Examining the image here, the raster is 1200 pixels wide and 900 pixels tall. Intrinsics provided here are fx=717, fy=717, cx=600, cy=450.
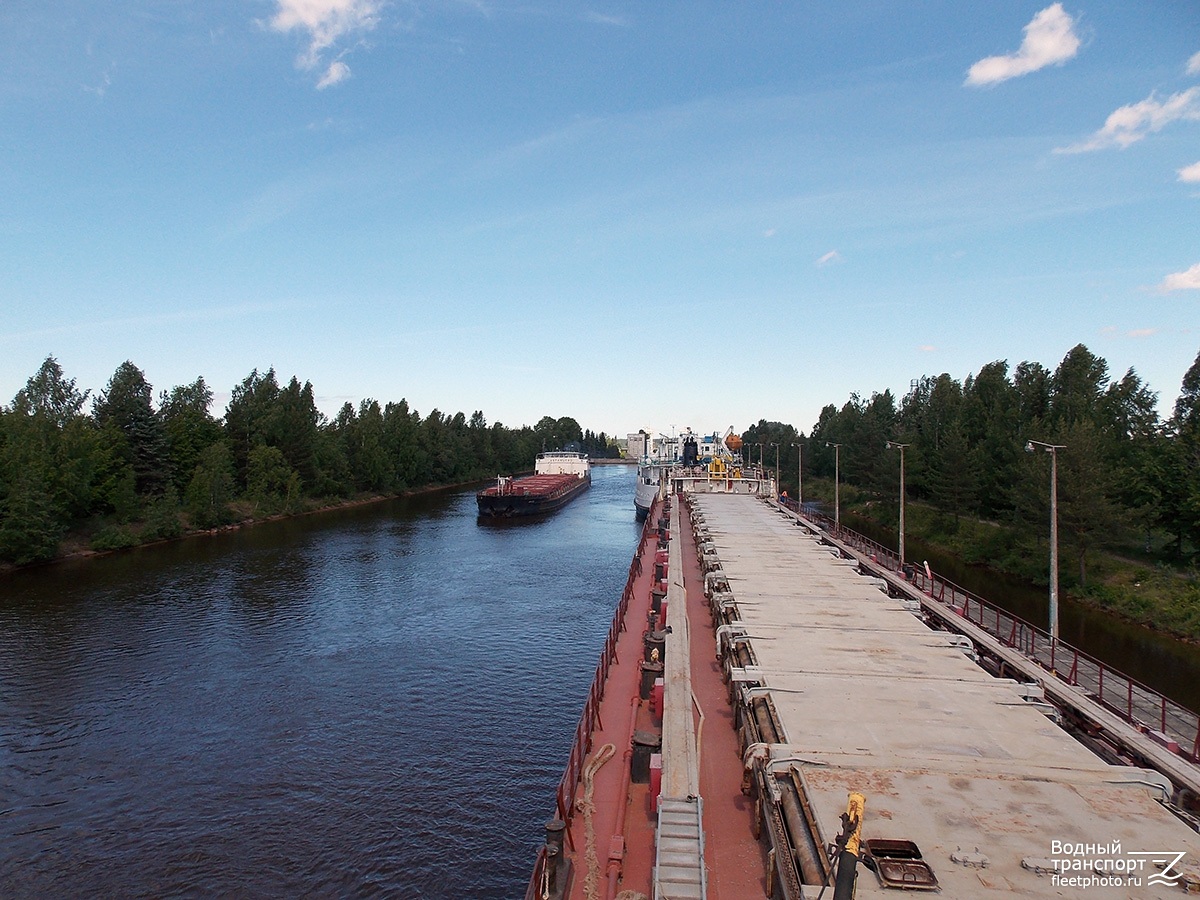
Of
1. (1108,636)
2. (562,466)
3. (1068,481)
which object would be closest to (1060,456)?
(1068,481)

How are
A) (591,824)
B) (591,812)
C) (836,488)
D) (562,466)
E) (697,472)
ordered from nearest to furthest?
(591,824)
(591,812)
(836,488)
(697,472)
(562,466)

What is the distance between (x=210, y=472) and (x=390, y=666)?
44599 millimetres

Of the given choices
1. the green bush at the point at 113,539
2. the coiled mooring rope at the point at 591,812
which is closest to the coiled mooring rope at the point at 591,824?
the coiled mooring rope at the point at 591,812

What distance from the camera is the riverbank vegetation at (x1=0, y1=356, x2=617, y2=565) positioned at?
4356 cm

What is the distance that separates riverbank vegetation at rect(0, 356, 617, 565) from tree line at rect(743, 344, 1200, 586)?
155 feet

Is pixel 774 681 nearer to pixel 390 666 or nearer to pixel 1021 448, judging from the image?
pixel 390 666

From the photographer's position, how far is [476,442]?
430ft

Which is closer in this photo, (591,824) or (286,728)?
(591,824)

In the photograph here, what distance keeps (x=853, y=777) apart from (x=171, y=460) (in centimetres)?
6801

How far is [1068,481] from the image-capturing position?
32969mm

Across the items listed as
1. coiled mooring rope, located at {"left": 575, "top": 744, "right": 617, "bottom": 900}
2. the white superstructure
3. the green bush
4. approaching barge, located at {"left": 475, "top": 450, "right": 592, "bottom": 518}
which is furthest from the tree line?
the green bush

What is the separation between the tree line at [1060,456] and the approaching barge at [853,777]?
393 inches

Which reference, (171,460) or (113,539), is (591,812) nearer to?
(113,539)

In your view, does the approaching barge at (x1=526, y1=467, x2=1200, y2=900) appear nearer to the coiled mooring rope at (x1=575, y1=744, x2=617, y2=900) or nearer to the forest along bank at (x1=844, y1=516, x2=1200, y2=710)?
the coiled mooring rope at (x1=575, y1=744, x2=617, y2=900)
